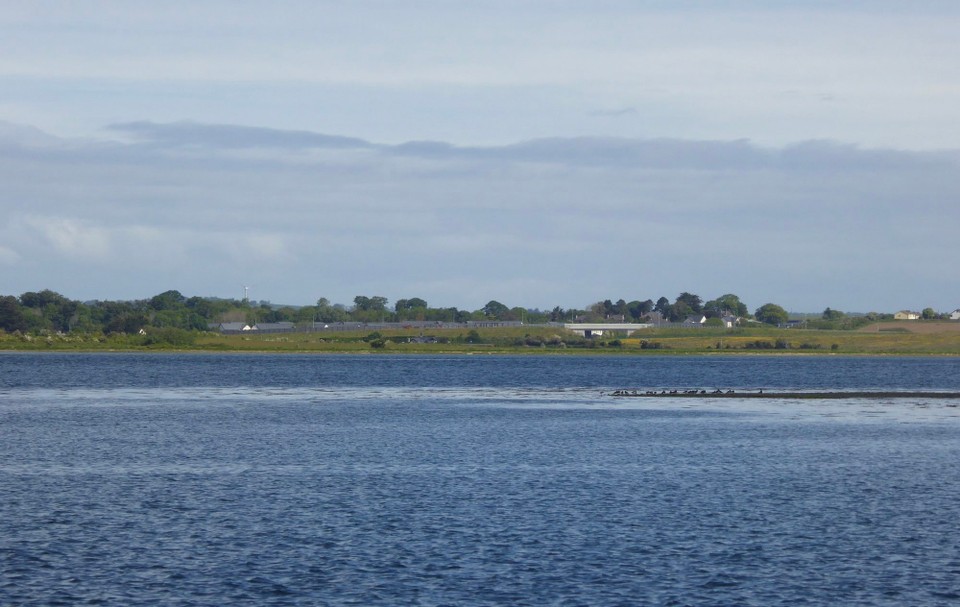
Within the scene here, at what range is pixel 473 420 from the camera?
69750 mm

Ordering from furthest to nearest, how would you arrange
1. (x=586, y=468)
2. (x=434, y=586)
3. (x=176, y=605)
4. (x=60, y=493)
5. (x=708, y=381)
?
(x=708, y=381) → (x=586, y=468) → (x=60, y=493) → (x=434, y=586) → (x=176, y=605)

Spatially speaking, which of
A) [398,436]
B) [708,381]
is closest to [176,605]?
[398,436]

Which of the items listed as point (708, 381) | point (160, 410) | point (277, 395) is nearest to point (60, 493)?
point (160, 410)

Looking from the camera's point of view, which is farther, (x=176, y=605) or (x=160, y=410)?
(x=160, y=410)

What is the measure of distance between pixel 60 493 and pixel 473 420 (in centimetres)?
3502

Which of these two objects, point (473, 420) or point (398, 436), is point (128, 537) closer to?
point (398, 436)

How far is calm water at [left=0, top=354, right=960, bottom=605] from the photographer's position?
2523 cm

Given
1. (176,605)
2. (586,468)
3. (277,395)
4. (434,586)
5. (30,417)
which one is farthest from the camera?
(277,395)

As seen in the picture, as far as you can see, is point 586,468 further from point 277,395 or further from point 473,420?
point 277,395

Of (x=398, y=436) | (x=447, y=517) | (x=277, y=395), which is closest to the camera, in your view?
(x=447, y=517)

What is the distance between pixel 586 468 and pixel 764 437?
17.6m

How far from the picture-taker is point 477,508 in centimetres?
3516

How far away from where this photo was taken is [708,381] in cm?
12988

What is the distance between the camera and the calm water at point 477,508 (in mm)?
25234
